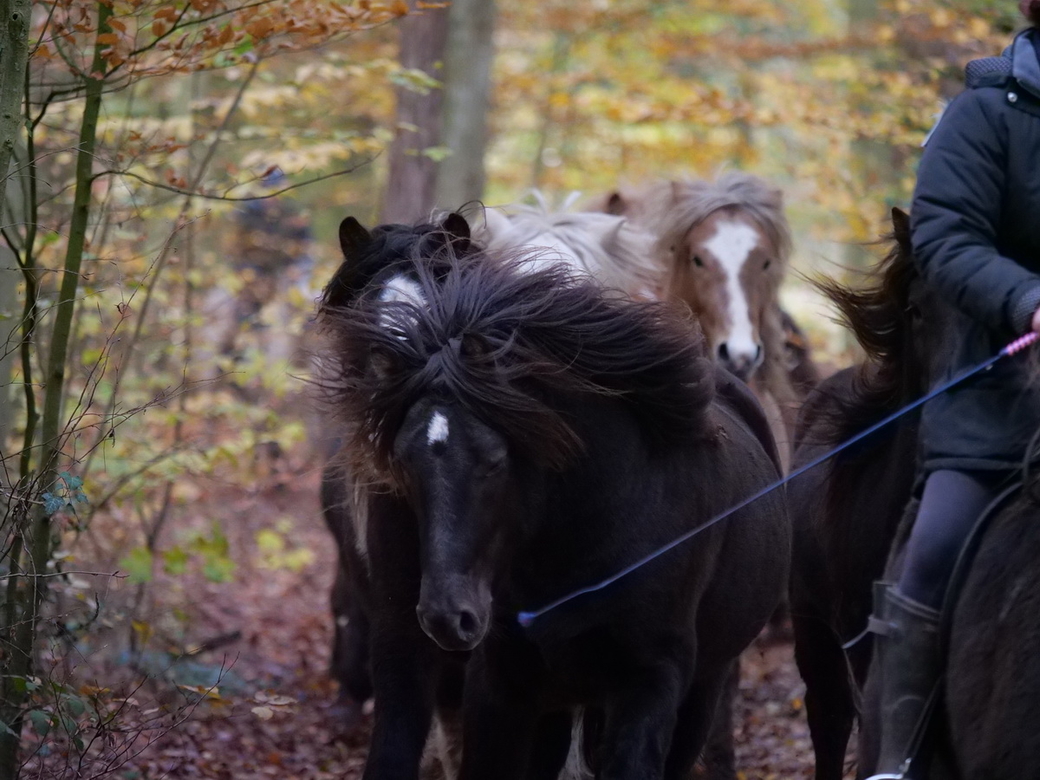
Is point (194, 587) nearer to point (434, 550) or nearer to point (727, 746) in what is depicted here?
point (727, 746)

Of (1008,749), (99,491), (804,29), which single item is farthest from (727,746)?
(804,29)

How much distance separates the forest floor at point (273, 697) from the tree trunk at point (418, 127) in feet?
→ 9.59

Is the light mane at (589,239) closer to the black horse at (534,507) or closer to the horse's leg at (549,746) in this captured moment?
the black horse at (534,507)

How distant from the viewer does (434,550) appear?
3738mm

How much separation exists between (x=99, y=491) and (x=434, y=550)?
4.55m

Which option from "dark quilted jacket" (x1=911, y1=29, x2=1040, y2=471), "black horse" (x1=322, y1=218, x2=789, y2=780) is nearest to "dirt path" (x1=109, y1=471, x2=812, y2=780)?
"black horse" (x1=322, y1=218, x2=789, y2=780)

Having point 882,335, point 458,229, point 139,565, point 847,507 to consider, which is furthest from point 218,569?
point 882,335

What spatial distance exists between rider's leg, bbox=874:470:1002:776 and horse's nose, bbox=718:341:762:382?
4251 millimetres

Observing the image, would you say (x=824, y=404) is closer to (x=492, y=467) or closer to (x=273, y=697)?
(x=492, y=467)

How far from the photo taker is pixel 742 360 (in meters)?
7.92

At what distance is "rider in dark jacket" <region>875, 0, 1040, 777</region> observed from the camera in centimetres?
351

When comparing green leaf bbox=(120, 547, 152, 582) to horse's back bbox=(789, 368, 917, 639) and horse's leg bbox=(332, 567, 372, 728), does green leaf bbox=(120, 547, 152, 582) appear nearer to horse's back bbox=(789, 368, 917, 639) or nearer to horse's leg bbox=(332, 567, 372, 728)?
horse's leg bbox=(332, 567, 372, 728)

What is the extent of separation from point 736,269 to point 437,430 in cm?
499

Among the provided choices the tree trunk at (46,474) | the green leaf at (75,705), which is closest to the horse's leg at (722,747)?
the green leaf at (75,705)
